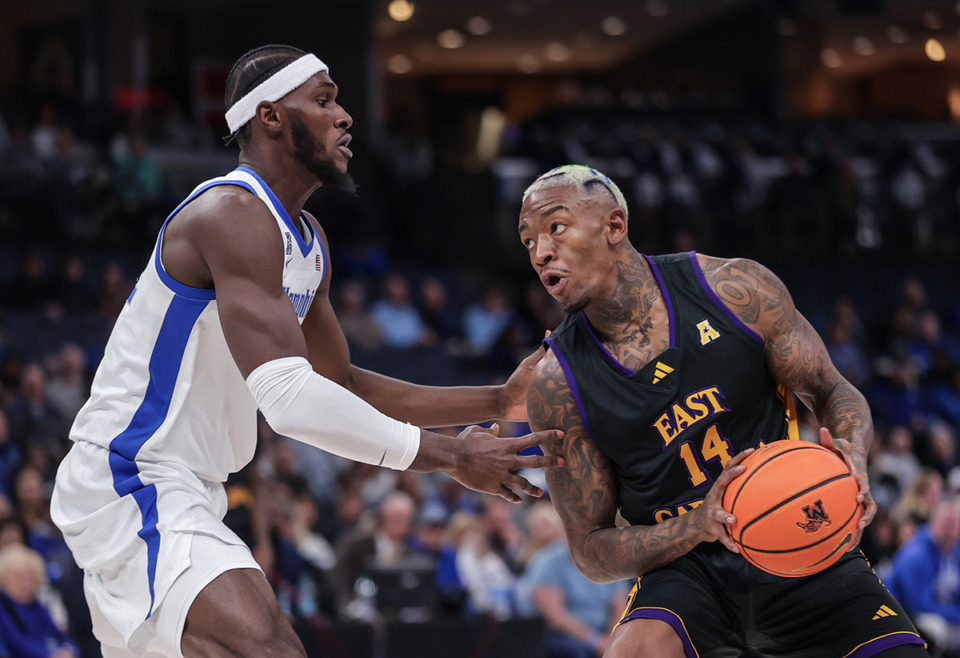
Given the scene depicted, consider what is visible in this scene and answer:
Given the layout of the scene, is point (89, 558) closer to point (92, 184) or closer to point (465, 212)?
point (92, 184)

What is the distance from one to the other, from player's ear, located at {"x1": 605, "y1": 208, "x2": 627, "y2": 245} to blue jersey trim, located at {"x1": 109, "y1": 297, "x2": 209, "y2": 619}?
1361 mm

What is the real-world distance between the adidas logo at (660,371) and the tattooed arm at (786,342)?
303 millimetres

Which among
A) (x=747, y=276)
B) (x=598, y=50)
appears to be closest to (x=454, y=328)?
(x=747, y=276)

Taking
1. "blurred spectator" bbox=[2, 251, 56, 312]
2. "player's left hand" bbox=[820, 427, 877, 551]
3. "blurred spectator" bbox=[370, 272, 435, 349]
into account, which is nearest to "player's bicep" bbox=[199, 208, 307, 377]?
"player's left hand" bbox=[820, 427, 877, 551]

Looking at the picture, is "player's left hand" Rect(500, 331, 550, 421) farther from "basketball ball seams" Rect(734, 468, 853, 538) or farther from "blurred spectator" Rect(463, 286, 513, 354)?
"blurred spectator" Rect(463, 286, 513, 354)

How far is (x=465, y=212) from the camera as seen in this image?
18062mm

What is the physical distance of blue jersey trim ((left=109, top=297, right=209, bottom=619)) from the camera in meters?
3.84

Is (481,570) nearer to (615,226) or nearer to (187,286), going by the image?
(615,226)

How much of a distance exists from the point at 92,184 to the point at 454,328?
451 cm

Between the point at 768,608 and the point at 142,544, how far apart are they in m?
1.97

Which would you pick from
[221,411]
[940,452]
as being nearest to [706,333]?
[221,411]

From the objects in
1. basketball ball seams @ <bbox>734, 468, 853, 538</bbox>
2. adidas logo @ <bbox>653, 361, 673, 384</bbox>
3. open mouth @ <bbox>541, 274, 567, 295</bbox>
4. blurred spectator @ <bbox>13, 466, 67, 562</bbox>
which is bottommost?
blurred spectator @ <bbox>13, 466, 67, 562</bbox>

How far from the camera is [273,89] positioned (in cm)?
412

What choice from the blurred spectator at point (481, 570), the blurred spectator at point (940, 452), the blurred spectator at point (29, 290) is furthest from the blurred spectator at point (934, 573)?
the blurred spectator at point (29, 290)
